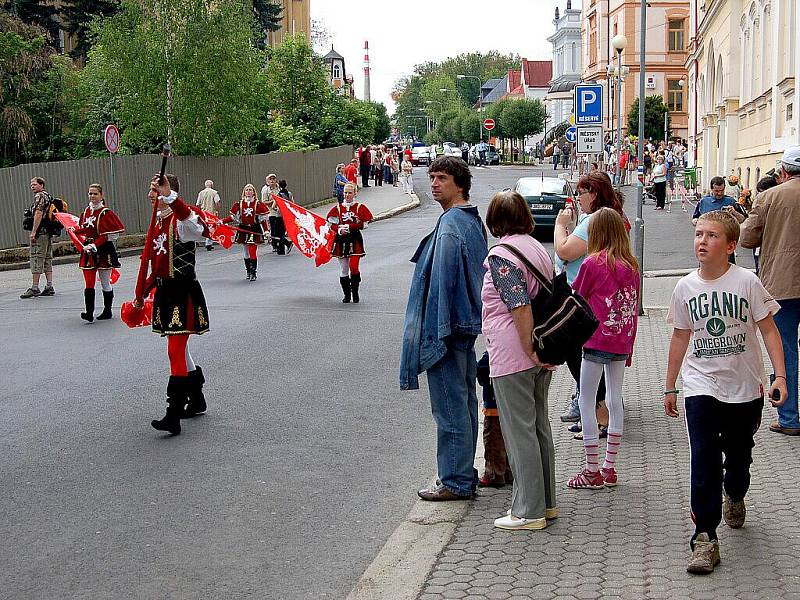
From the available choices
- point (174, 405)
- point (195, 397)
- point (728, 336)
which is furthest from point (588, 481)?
point (195, 397)

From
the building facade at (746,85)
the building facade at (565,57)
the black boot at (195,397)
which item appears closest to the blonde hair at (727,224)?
the black boot at (195,397)

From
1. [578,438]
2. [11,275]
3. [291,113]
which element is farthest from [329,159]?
[578,438]

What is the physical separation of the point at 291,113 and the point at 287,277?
30.2m

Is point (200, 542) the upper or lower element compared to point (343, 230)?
lower

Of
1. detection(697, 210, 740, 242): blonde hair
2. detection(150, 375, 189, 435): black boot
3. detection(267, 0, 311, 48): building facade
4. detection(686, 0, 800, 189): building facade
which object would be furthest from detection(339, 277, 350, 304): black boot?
detection(267, 0, 311, 48): building facade

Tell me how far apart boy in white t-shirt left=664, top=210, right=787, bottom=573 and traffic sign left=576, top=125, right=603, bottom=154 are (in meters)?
15.9

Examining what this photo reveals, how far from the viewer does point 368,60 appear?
359ft

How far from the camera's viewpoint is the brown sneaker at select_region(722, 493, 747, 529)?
5.41 m

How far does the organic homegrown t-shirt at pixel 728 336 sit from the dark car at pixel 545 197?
2229 cm

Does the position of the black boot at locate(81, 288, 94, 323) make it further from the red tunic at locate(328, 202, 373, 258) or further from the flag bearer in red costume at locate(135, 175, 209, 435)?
the flag bearer in red costume at locate(135, 175, 209, 435)

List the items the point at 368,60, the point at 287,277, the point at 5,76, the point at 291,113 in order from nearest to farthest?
the point at 287,277 < the point at 5,76 < the point at 291,113 < the point at 368,60

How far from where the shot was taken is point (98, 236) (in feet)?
48.1

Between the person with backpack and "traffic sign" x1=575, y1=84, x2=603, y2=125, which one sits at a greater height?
"traffic sign" x1=575, y1=84, x2=603, y2=125

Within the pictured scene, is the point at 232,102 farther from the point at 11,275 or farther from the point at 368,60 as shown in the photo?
the point at 368,60
